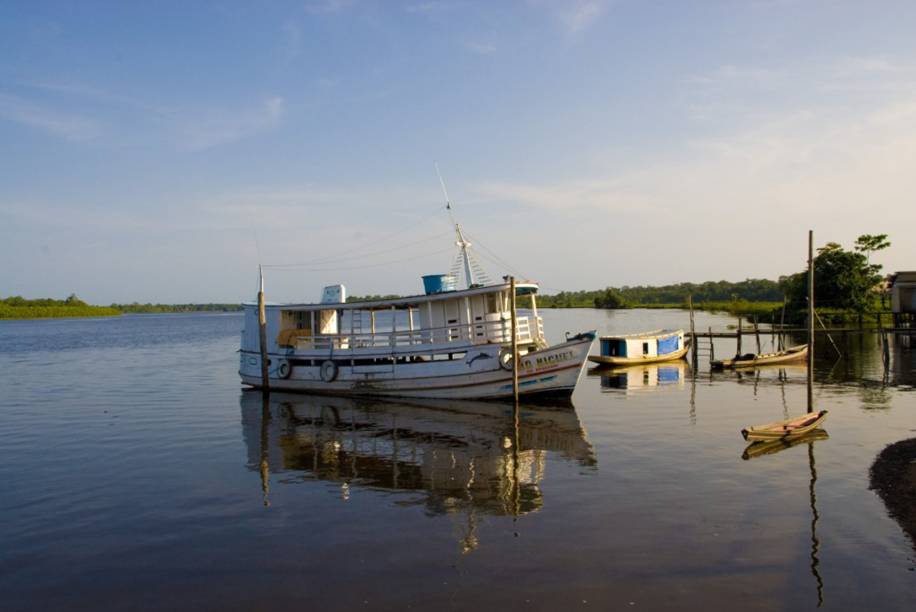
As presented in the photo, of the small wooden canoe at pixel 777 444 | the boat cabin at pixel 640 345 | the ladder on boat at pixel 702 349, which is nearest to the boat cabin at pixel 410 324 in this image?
the small wooden canoe at pixel 777 444

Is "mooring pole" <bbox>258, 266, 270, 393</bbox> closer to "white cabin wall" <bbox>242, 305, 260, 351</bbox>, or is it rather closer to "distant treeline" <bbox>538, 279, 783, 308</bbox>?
"white cabin wall" <bbox>242, 305, 260, 351</bbox>

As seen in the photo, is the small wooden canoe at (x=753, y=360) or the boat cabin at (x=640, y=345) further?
the boat cabin at (x=640, y=345)

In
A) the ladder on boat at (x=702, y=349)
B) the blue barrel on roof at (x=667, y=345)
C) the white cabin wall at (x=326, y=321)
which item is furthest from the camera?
the blue barrel on roof at (x=667, y=345)

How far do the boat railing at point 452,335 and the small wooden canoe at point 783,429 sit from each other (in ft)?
33.8

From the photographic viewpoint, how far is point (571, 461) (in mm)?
17234

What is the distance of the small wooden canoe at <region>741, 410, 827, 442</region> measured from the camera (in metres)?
17.5

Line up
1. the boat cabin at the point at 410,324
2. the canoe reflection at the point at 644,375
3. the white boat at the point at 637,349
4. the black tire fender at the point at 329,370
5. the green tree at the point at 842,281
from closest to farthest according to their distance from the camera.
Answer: the boat cabin at the point at 410,324 → the black tire fender at the point at 329,370 → the canoe reflection at the point at 644,375 → the white boat at the point at 637,349 → the green tree at the point at 842,281

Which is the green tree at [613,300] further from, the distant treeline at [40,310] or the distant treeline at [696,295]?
the distant treeline at [40,310]

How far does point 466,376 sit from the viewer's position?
2619cm

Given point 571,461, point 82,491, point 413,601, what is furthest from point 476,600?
point 82,491

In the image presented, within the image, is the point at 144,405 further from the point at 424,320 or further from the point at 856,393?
the point at 856,393

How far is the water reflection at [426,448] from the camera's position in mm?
14633

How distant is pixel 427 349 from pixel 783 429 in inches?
539

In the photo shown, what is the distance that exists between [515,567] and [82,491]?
35.4ft
